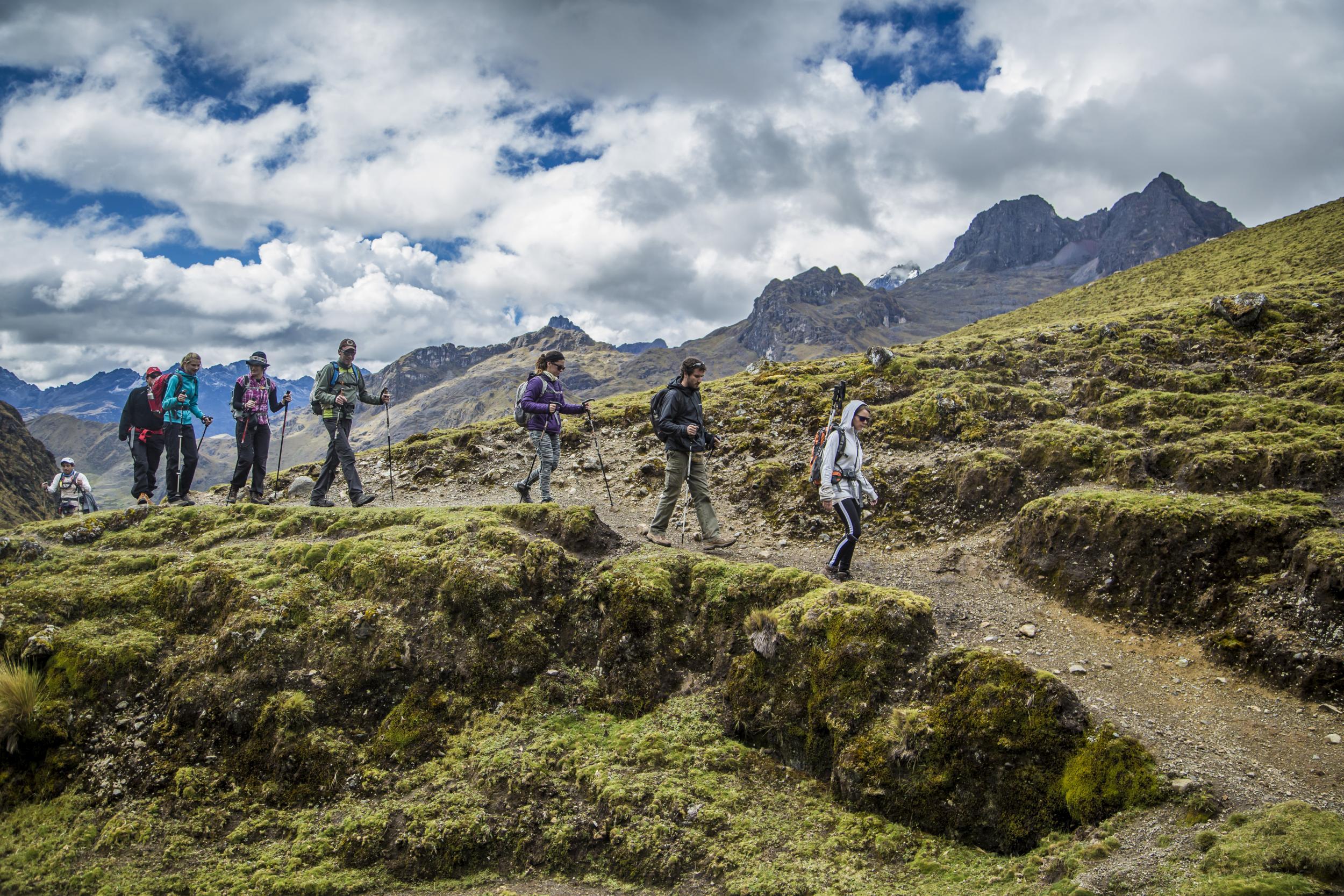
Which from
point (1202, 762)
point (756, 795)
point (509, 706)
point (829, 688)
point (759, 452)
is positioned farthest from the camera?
point (759, 452)

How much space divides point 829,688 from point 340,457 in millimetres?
14969

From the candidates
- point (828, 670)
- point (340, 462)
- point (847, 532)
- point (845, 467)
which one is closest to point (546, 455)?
point (340, 462)

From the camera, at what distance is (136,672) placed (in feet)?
37.0

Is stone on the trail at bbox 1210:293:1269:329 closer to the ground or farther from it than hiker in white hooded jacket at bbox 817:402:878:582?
farther from it

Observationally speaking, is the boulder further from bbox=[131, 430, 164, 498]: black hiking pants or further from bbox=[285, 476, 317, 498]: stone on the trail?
bbox=[131, 430, 164, 498]: black hiking pants

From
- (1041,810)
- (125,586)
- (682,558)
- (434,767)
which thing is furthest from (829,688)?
(125,586)

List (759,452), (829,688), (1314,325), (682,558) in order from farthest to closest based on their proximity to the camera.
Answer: (759,452) < (1314,325) < (682,558) < (829,688)

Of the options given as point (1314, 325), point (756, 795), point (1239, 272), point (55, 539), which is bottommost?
point (756, 795)

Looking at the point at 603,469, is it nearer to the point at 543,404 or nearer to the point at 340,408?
the point at 543,404

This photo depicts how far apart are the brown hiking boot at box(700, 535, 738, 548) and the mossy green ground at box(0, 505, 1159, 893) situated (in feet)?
5.12

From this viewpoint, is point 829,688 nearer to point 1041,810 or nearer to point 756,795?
point 756,795

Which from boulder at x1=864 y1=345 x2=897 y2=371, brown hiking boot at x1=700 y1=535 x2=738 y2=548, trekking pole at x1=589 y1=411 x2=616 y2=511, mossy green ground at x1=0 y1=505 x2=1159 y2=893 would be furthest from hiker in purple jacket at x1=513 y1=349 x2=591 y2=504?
boulder at x1=864 y1=345 x2=897 y2=371

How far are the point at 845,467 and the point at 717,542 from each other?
3.42 m

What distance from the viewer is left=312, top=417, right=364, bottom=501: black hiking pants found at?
17.2 meters
